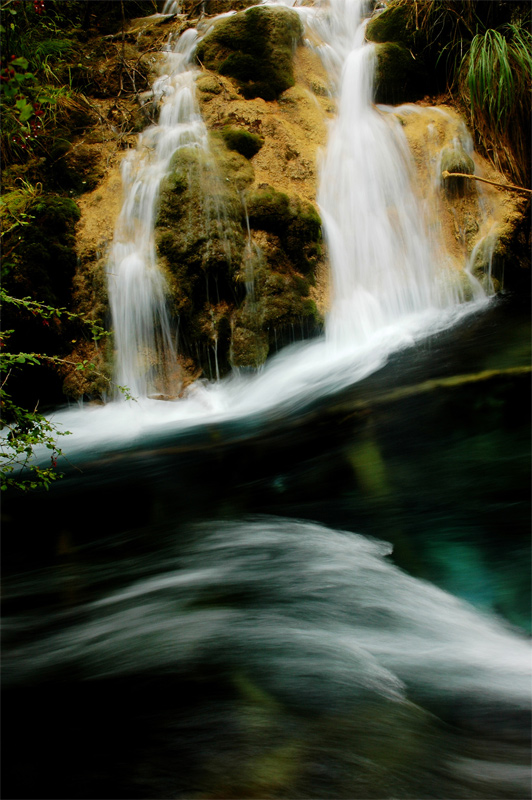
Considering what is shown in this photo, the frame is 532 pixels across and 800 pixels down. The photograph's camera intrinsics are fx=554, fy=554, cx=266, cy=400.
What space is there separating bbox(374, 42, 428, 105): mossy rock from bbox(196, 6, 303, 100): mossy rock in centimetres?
112

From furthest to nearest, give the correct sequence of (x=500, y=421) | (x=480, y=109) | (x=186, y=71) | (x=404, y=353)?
(x=186, y=71) < (x=480, y=109) < (x=404, y=353) < (x=500, y=421)

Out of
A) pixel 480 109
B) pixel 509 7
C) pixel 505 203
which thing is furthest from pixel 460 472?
pixel 509 7

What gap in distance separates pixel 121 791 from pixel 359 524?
179 cm

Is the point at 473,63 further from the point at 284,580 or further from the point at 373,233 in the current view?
the point at 284,580

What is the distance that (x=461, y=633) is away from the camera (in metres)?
2.03

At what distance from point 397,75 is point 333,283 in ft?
10.0

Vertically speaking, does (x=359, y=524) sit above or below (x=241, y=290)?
below

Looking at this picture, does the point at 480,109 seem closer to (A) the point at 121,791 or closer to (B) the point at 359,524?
(B) the point at 359,524

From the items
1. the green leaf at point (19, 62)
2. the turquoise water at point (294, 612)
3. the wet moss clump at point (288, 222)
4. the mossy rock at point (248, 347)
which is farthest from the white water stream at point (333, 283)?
the green leaf at point (19, 62)

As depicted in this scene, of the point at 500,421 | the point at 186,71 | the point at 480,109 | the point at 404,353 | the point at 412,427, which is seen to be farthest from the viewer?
the point at 186,71

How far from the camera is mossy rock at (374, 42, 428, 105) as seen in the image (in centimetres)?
691

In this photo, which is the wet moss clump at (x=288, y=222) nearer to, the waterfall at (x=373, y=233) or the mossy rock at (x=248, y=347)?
the waterfall at (x=373, y=233)

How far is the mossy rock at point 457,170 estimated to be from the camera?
6.32 meters

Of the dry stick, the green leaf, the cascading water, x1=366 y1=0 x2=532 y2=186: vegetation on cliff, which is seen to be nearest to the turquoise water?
the cascading water
